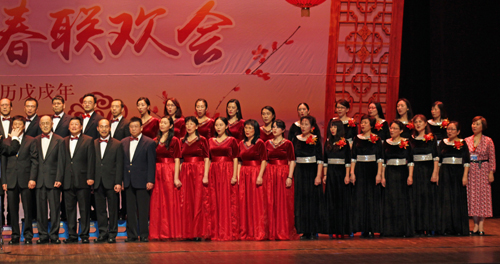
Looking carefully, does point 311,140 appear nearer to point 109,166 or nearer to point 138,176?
point 138,176

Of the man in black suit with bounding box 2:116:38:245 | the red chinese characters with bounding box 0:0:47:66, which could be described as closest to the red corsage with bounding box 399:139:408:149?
the man in black suit with bounding box 2:116:38:245

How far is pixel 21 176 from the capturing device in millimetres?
5688

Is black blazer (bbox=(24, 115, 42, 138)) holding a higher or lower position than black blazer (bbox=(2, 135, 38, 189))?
higher

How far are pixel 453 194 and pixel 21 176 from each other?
439cm

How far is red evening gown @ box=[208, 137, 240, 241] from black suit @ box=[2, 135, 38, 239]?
1.72 m

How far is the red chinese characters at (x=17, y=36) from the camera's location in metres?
7.71

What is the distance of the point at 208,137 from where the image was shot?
6.45m

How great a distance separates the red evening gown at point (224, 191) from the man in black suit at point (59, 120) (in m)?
1.51

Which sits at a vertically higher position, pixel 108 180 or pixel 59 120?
pixel 59 120

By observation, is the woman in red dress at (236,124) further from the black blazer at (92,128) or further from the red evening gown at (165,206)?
the black blazer at (92,128)

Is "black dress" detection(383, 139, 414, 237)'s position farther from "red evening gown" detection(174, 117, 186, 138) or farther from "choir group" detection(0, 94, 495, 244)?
"red evening gown" detection(174, 117, 186, 138)

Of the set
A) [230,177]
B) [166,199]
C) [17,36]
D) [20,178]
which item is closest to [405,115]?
[230,177]

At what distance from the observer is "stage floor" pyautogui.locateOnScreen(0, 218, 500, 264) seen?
4746 millimetres

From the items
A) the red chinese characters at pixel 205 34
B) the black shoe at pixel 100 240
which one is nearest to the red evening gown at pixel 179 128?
the black shoe at pixel 100 240
